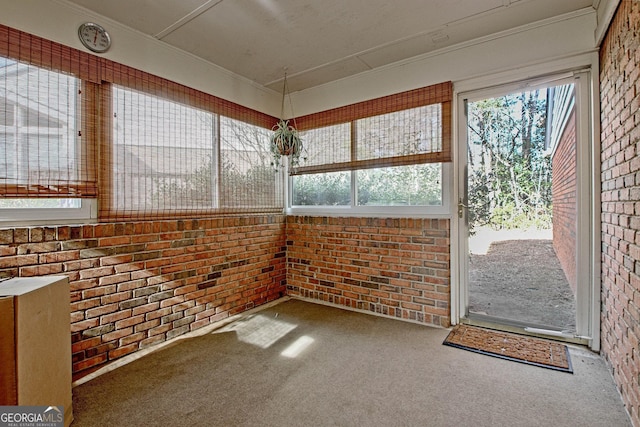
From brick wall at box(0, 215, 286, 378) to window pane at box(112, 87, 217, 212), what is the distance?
0.24 meters

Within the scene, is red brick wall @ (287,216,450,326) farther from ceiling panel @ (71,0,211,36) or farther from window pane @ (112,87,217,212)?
ceiling panel @ (71,0,211,36)

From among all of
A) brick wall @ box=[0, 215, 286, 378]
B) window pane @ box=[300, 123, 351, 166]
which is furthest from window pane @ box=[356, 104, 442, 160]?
brick wall @ box=[0, 215, 286, 378]

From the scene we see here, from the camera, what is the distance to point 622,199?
1774 mm

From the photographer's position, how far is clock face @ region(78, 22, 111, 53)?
7.19 feet

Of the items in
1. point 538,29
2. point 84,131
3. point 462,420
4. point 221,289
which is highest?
point 538,29

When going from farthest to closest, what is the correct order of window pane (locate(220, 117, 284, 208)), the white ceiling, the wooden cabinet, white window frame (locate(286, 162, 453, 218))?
window pane (locate(220, 117, 284, 208)) → white window frame (locate(286, 162, 453, 218)) → the white ceiling → the wooden cabinet

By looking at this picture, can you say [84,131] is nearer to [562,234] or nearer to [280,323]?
[280,323]

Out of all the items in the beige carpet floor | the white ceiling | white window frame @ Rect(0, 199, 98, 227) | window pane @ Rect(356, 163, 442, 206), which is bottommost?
the beige carpet floor

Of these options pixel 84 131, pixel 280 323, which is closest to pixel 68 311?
pixel 84 131

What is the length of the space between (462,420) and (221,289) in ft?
7.83

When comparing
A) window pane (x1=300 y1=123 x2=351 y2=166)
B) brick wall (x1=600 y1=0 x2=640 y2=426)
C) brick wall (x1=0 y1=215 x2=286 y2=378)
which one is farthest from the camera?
window pane (x1=300 y1=123 x2=351 y2=166)

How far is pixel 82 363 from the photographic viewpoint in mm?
2135

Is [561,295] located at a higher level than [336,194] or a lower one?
lower

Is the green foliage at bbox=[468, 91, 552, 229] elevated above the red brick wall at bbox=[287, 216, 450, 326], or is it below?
above
